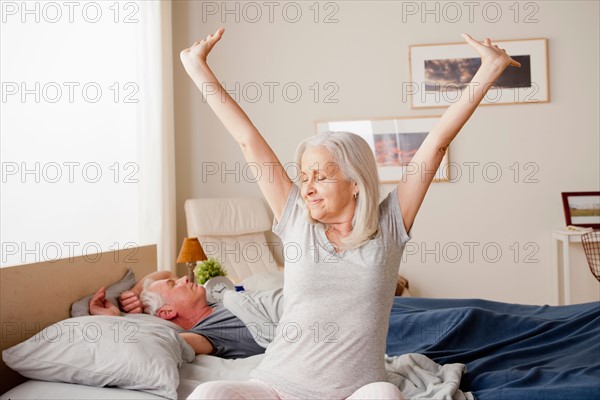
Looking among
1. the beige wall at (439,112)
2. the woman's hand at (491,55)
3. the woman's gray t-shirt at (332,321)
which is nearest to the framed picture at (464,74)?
the beige wall at (439,112)

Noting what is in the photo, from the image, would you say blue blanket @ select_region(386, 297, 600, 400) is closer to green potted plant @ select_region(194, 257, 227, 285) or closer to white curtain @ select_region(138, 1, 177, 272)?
green potted plant @ select_region(194, 257, 227, 285)

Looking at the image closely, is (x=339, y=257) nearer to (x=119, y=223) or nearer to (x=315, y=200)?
(x=315, y=200)

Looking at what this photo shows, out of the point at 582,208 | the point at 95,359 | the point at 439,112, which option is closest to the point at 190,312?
the point at 95,359

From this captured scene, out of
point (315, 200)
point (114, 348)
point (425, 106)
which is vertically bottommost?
point (114, 348)

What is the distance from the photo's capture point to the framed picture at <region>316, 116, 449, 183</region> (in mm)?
5004

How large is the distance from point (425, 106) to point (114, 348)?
3659mm

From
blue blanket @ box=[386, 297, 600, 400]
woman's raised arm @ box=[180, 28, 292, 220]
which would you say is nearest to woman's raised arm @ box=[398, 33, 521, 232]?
woman's raised arm @ box=[180, 28, 292, 220]

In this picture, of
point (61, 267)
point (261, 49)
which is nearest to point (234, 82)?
point (261, 49)

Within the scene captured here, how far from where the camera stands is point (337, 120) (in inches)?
200

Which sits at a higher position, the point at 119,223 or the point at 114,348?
the point at 119,223

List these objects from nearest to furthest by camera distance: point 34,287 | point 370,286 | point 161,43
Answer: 1. point 370,286
2. point 34,287
3. point 161,43

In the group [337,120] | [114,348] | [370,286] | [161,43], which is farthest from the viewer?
[337,120]

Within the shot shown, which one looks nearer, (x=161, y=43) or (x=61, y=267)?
(x=61, y=267)

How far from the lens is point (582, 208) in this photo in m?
4.86
